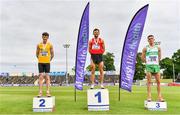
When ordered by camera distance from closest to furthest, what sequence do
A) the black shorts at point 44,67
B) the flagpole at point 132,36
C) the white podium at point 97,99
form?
the white podium at point 97,99, the black shorts at point 44,67, the flagpole at point 132,36

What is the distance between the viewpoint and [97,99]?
10.7 m

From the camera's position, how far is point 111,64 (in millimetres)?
106938

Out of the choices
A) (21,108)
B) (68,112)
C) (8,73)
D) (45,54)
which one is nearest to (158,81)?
(68,112)

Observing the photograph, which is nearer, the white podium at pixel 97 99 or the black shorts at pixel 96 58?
the white podium at pixel 97 99

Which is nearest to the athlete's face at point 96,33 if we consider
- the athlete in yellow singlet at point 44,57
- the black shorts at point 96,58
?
the black shorts at point 96,58

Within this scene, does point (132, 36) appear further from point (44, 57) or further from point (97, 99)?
point (44, 57)

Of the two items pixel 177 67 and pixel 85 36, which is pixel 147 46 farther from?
pixel 177 67

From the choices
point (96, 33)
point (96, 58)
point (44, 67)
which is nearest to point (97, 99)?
point (96, 58)

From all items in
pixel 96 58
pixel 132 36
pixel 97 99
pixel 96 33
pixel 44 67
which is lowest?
pixel 97 99

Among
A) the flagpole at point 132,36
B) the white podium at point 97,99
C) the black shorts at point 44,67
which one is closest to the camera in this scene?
the white podium at point 97,99

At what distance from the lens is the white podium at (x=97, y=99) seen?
34.9 ft

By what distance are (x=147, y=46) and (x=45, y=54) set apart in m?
3.46

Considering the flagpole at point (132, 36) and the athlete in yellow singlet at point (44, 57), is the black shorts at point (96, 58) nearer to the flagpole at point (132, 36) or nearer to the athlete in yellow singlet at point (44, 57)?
the athlete in yellow singlet at point (44, 57)

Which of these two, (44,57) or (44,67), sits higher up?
(44,57)
